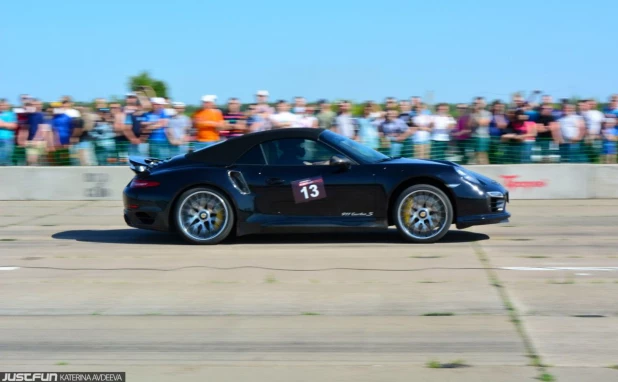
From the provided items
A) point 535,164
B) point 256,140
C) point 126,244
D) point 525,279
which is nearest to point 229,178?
point 256,140

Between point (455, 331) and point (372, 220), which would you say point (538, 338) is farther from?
point (372, 220)

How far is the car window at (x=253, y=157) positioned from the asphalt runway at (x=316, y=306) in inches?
36.3

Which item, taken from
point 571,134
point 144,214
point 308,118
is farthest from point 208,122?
point 571,134

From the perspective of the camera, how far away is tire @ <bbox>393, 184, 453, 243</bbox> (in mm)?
9547

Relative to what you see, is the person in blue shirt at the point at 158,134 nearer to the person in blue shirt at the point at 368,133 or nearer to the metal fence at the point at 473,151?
the metal fence at the point at 473,151

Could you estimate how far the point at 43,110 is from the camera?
1560 centimetres

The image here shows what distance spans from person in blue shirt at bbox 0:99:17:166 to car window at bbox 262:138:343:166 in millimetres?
7227

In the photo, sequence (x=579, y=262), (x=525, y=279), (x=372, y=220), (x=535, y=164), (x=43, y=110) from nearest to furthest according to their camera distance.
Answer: (x=525, y=279), (x=579, y=262), (x=372, y=220), (x=535, y=164), (x=43, y=110)

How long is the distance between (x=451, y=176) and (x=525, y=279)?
86.6 inches

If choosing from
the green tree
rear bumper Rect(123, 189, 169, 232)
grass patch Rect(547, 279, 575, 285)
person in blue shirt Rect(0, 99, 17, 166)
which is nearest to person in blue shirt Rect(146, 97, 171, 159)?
person in blue shirt Rect(0, 99, 17, 166)

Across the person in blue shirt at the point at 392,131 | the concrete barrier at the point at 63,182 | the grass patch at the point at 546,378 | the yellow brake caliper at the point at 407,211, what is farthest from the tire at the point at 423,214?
the concrete barrier at the point at 63,182

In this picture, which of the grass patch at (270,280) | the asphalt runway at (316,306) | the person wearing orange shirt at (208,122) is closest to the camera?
the asphalt runway at (316,306)

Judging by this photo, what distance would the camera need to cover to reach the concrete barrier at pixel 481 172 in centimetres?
1443

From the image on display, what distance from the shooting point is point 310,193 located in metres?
9.56
